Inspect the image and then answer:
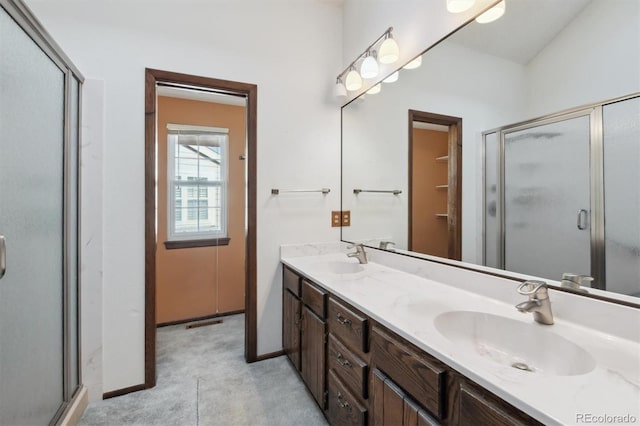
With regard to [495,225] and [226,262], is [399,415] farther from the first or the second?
[226,262]

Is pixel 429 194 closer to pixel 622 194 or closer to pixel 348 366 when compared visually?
pixel 622 194

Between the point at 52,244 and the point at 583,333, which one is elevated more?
the point at 52,244

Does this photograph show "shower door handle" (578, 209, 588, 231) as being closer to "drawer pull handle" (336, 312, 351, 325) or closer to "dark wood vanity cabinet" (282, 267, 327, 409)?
"drawer pull handle" (336, 312, 351, 325)

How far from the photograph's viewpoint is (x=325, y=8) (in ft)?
7.66

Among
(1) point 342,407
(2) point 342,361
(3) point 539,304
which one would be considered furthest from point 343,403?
(3) point 539,304

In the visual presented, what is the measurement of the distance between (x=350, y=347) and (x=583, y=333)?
0.81 metres

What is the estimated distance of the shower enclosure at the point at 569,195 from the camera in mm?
860

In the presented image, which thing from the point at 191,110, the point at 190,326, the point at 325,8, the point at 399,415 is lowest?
the point at 190,326

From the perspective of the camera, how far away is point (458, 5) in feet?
4.32

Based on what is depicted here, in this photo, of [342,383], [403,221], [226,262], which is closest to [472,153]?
[403,221]

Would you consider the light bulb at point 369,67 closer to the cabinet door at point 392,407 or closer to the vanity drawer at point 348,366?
the vanity drawer at point 348,366

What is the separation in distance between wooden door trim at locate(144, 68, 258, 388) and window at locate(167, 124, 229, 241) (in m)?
1.13

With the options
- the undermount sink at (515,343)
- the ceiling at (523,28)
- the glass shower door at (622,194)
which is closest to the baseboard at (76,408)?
the undermount sink at (515,343)

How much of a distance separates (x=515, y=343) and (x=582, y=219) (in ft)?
1.58
